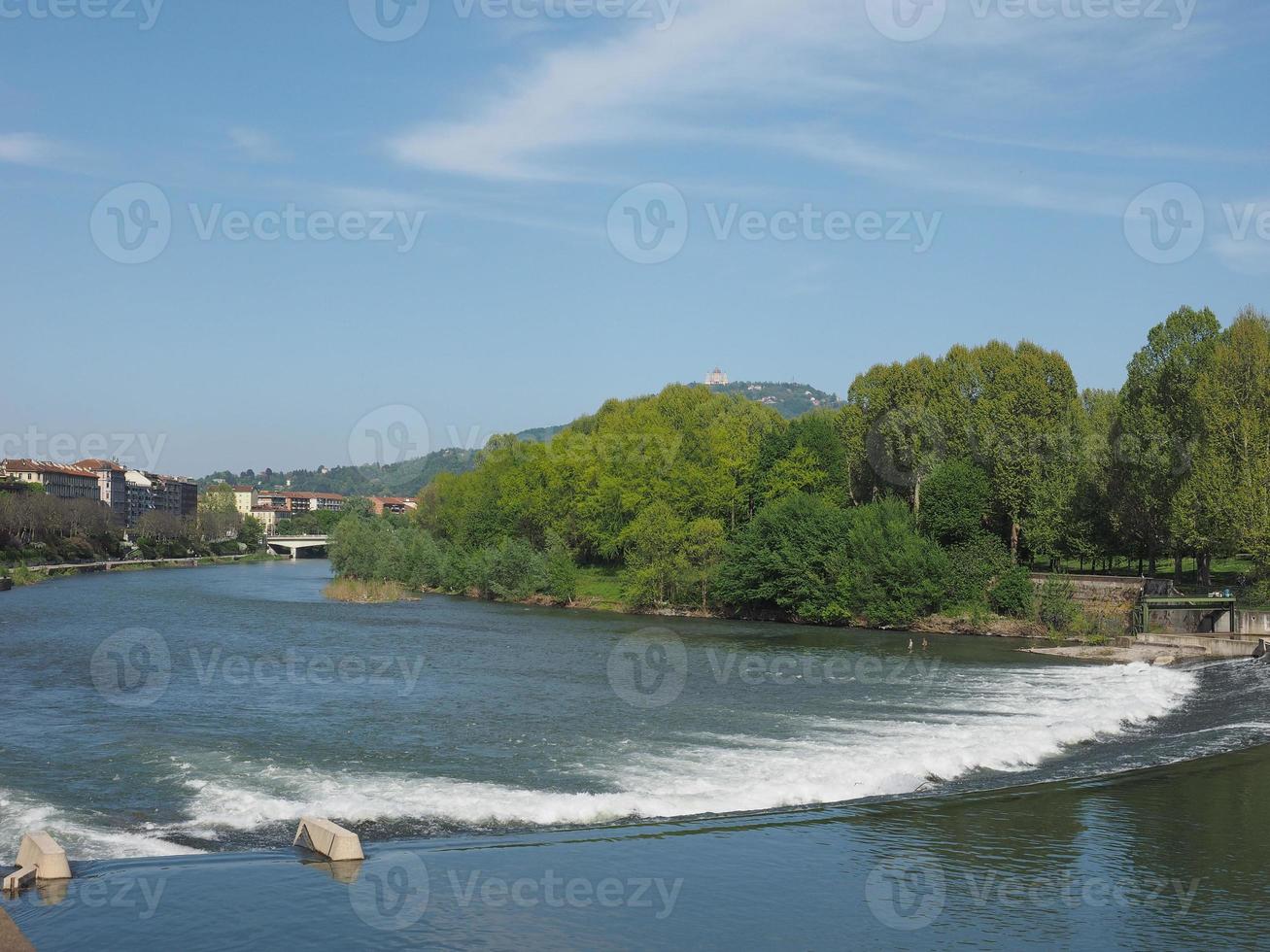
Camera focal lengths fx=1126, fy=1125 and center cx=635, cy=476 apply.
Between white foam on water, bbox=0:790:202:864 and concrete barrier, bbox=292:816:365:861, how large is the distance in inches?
79.8

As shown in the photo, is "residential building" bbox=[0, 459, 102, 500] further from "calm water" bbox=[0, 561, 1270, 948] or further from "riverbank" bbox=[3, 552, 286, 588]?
"calm water" bbox=[0, 561, 1270, 948]

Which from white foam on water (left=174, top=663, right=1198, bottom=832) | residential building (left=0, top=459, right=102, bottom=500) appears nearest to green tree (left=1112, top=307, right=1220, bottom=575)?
white foam on water (left=174, top=663, right=1198, bottom=832)

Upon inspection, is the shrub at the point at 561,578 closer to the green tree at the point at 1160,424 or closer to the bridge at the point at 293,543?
the green tree at the point at 1160,424

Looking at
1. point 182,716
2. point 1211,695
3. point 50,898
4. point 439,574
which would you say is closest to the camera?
point 50,898

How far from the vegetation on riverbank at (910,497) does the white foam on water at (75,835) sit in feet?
168

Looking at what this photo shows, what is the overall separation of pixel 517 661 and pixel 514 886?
3090cm

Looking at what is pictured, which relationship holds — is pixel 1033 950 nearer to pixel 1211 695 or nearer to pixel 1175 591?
pixel 1211 695

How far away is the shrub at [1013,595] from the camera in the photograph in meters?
63.8

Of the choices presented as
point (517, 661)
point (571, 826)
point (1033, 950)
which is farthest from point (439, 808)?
point (517, 661)

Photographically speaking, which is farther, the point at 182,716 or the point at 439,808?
the point at 182,716

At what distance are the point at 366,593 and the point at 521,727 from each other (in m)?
54.5

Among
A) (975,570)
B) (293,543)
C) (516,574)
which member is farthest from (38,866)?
(293,543)

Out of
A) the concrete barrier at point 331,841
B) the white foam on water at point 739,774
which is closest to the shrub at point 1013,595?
the white foam on water at point 739,774

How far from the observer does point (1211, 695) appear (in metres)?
39.8
